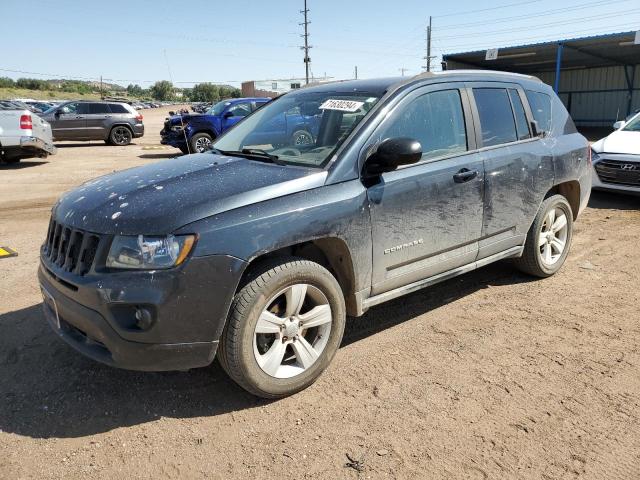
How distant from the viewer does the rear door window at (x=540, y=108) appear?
4555mm

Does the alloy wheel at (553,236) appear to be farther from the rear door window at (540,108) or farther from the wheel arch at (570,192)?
the rear door window at (540,108)

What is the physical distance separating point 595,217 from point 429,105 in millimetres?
4997

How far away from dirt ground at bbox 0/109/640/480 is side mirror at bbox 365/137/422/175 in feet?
4.15

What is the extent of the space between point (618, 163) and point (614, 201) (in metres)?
0.94

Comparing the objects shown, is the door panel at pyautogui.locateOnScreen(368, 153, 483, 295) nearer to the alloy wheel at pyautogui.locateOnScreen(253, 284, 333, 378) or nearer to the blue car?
the alloy wheel at pyautogui.locateOnScreen(253, 284, 333, 378)

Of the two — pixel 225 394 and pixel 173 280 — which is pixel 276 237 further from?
pixel 225 394

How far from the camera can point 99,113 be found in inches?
757

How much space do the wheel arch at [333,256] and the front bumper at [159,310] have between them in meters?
0.44

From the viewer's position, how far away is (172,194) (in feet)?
9.34

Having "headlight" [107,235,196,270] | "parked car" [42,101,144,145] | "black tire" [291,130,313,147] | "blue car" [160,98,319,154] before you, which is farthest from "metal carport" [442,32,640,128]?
"headlight" [107,235,196,270]

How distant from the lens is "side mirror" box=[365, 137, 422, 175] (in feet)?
10.1

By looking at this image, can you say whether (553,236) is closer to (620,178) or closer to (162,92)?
(620,178)

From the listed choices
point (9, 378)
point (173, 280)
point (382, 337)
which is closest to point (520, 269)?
point (382, 337)

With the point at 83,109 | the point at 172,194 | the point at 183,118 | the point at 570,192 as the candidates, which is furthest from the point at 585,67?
the point at 172,194
